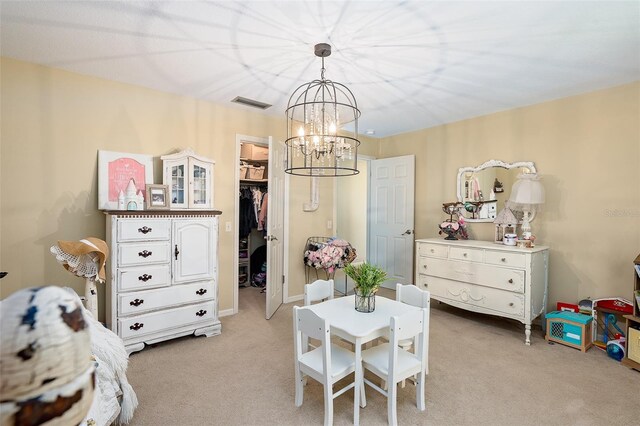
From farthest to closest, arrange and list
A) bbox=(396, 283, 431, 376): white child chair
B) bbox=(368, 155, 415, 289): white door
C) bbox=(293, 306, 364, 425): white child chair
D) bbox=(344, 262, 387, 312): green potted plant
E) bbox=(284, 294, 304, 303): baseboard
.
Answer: bbox=(368, 155, 415, 289): white door → bbox=(284, 294, 304, 303): baseboard → bbox=(396, 283, 431, 376): white child chair → bbox=(344, 262, 387, 312): green potted plant → bbox=(293, 306, 364, 425): white child chair

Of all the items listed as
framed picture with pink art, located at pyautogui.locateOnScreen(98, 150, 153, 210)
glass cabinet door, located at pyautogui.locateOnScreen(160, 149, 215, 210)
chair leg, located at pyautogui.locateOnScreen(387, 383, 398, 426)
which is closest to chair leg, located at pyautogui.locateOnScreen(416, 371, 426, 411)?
chair leg, located at pyautogui.locateOnScreen(387, 383, 398, 426)

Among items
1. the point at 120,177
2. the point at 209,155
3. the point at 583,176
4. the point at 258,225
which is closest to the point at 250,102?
the point at 209,155

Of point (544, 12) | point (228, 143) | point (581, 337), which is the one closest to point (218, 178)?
point (228, 143)

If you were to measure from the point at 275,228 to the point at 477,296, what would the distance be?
7.63ft

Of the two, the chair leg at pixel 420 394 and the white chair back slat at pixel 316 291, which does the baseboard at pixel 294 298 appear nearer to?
the white chair back slat at pixel 316 291

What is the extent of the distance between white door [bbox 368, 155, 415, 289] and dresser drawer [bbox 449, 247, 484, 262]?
3.68 ft

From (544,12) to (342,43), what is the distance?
4.11 ft

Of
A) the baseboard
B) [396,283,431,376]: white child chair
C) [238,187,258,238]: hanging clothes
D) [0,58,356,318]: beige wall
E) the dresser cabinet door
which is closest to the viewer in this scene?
[396,283,431,376]: white child chair

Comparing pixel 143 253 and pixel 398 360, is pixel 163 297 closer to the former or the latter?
pixel 143 253

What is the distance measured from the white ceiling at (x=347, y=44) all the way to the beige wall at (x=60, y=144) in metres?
0.19

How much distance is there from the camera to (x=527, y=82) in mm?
3084

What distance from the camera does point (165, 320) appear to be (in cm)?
306

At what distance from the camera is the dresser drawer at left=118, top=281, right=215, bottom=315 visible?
2.88 meters

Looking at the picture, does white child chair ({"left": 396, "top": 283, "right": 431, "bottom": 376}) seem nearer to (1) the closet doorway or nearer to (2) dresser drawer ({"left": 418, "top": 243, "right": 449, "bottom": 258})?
(2) dresser drawer ({"left": 418, "top": 243, "right": 449, "bottom": 258})
